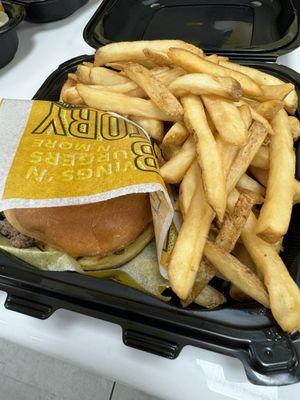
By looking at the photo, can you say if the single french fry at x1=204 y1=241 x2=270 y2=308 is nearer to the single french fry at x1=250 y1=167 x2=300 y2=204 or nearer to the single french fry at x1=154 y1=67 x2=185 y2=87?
the single french fry at x1=250 y1=167 x2=300 y2=204

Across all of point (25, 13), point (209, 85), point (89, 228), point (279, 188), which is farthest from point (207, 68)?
point (25, 13)

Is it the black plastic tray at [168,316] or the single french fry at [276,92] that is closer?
the black plastic tray at [168,316]

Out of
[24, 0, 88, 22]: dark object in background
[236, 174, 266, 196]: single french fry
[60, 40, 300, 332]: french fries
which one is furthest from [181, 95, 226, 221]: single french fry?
[24, 0, 88, 22]: dark object in background

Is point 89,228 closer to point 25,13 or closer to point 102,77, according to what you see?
point 102,77

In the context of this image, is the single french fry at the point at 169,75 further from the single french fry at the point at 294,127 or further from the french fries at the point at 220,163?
the single french fry at the point at 294,127

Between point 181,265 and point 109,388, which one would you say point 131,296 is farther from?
point 109,388

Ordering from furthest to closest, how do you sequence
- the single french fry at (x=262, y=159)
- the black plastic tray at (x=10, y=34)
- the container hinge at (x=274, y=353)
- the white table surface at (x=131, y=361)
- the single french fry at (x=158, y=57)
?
the black plastic tray at (x=10, y=34) < the single french fry at (x=158, y=57) < the single french fry at (x=262, y=159) < the white table surface at (x=131, y=361) < the container hinge at (x=274, y=353)

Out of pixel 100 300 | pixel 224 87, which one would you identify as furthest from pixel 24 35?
pixel 100 300

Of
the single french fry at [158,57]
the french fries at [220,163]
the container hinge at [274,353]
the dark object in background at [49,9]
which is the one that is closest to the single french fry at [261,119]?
the french fries at [220,163]
